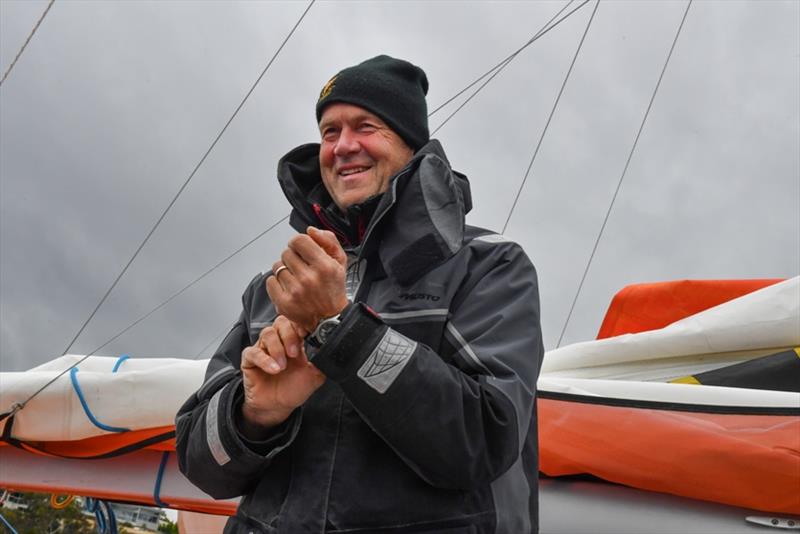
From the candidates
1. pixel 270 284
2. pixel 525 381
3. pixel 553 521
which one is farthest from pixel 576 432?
pixel 270 284

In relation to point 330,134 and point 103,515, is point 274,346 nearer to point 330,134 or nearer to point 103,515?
point 330,134

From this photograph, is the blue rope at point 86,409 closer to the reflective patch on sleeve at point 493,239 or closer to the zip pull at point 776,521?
the reflective patch on sleeve at point 493,239

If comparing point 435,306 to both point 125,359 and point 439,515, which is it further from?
point 125,359

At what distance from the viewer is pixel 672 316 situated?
455 cm

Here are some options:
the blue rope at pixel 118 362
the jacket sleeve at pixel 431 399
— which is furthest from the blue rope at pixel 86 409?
the jacket sleeve at pixel 431 399

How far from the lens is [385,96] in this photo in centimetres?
181

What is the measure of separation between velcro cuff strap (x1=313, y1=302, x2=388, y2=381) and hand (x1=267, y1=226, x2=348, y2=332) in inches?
1.4

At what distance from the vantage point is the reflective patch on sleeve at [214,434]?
4.69ft

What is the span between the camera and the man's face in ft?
5.69

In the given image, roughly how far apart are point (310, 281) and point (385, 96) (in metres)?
0.71

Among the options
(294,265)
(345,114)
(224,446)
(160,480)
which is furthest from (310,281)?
(160,480)

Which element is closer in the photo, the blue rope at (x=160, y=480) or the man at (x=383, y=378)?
the man at (x=383, y=378)

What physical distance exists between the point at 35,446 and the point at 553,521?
211 cm

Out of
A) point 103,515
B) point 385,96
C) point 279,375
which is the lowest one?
point 103,515
